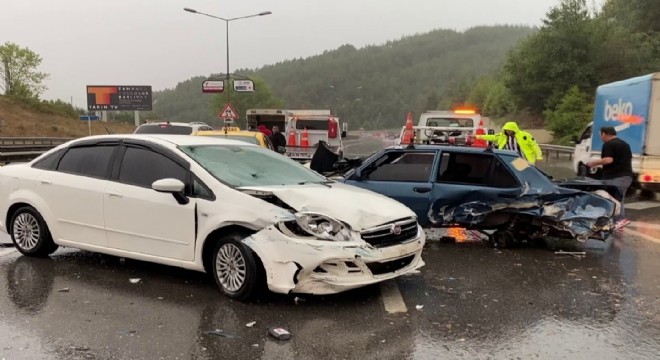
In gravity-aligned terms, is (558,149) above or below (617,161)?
below

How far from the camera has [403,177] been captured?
805 cm

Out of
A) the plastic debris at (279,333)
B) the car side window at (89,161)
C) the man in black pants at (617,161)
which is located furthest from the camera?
the man in black pants at (617,161)

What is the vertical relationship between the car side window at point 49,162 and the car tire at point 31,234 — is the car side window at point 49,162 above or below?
above

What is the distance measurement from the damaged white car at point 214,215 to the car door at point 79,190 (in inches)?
0.5

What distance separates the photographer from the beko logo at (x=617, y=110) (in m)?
13.4

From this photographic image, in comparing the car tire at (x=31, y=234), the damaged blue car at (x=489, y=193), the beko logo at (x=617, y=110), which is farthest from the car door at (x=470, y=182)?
the beko logo at (x=617, y=110)

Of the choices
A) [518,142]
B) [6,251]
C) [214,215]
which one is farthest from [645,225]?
[6,251]

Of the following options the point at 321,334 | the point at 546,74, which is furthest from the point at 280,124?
the point at 546,74

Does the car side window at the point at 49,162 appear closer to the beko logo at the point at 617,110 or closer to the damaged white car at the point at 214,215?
the damaged white car at the point at 214,215

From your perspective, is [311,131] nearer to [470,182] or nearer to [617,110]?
[617,110]

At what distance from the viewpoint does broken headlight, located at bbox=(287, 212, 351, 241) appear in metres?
4.97

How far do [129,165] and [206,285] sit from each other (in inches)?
61.4

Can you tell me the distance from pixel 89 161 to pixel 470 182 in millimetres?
4823

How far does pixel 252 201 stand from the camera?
5.18 meters
